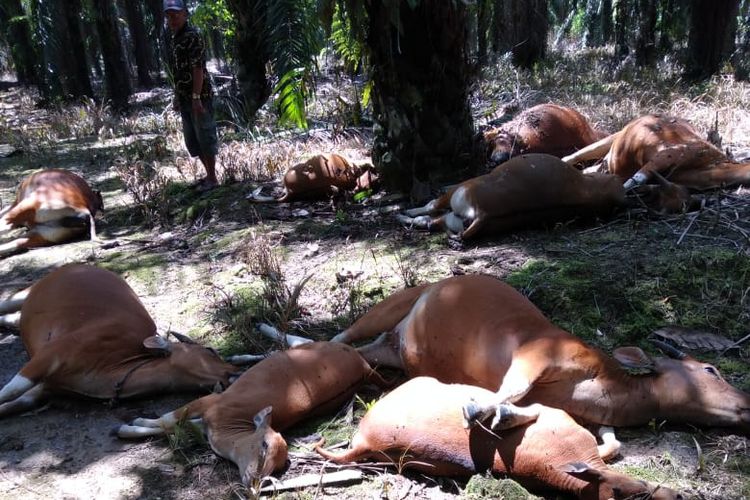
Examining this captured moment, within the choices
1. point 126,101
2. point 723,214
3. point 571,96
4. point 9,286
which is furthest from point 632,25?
point 9,286

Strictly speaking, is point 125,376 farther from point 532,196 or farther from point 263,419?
point 532,196

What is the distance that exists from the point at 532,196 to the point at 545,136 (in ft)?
7.04

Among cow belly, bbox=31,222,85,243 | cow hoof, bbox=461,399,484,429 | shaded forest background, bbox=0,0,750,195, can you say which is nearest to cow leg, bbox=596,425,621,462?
cow hoof, bbox=461,399,484,429

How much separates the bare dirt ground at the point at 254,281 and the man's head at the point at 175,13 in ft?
6.07

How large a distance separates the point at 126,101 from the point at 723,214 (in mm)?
13534

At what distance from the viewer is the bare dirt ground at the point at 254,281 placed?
297cm

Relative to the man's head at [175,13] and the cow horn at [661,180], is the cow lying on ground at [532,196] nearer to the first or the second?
the cow horn at [661,180]

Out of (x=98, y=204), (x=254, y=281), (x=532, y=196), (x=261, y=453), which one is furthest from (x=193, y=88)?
(x=261, y=453)

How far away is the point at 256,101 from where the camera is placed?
11938 mm

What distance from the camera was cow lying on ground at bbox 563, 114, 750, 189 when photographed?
18.2ft

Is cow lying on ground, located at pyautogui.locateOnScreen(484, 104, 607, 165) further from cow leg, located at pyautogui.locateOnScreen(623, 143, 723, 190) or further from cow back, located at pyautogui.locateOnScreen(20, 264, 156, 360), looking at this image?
cow back, located at pyautogui.locateOnScreen(20, 264, 156, 360)

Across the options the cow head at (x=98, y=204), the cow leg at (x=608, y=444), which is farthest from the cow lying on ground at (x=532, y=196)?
the cow head at (x=98, y=204)

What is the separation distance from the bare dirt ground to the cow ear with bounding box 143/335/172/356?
0.30 meters

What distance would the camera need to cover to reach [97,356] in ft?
13.0
